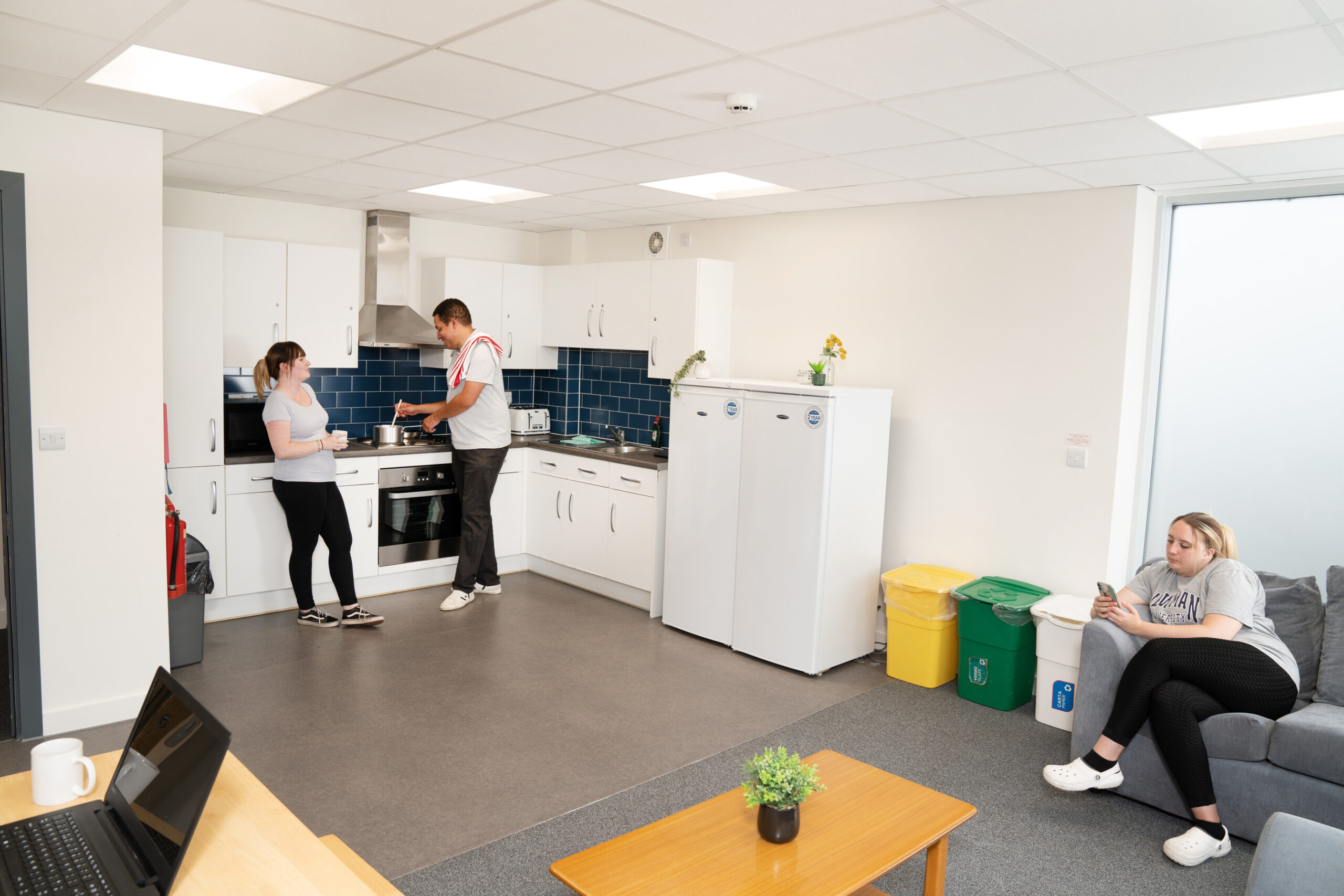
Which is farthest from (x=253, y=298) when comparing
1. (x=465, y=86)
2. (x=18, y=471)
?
(x=465, y=86)

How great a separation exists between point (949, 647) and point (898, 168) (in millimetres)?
2367

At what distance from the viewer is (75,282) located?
3.50 m

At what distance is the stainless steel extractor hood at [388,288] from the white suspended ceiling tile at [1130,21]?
450 cm

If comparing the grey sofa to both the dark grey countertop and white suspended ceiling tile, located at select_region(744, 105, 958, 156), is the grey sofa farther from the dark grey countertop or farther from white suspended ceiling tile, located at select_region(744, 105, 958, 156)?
the dark grey countertop

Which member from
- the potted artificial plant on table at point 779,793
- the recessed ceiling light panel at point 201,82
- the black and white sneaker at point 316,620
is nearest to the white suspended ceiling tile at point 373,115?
the recessed ceiling light panel at point 201,82

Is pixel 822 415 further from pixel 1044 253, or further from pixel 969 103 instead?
pixel 969 103

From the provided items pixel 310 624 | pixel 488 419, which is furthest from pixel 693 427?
pixel 310 624

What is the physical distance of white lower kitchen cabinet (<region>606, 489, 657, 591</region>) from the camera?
5418mm

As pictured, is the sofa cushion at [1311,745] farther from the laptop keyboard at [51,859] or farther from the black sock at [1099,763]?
the laptop keyboard at [51,859]

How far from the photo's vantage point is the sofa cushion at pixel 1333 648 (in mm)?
3230

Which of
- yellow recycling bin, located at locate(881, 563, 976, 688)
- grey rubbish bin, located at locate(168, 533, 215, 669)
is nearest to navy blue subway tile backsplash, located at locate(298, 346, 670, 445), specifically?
grey rubbish bin, located at locate(168, 533, 215, 669)

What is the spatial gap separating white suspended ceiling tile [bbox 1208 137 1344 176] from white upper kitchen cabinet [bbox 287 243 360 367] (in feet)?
15.2

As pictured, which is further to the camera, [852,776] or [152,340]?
[152,340]

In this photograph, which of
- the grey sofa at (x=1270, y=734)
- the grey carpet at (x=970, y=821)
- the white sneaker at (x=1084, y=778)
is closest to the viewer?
the grey carpet at (x=970, y=821)
